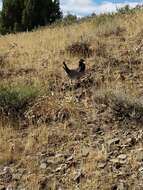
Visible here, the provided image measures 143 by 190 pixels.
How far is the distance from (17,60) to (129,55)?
2954 millimetres

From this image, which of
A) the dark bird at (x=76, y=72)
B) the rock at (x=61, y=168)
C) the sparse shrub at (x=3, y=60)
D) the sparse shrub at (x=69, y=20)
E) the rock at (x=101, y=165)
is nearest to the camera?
the rock at (x=101, y=165)

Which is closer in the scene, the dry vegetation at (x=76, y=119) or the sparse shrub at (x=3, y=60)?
the dry vegetation at (x=76, y=119)

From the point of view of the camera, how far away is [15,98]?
8227mm

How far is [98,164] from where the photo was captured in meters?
6.07

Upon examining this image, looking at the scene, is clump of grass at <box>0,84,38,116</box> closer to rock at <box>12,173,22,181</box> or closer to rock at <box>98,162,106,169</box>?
rock at <box>12,173,22,181</box>

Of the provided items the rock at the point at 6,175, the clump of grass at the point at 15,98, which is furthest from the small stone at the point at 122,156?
the clump of grass at the point at 15,98

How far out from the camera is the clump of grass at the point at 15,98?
8023mm

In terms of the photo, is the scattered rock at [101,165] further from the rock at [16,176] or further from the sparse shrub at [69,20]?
the sparse shrub at [69,20]

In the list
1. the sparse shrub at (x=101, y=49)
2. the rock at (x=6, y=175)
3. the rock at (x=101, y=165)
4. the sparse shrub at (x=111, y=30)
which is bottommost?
the rock at (x=6, y=175)

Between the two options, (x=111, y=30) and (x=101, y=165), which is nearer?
(x=101, y=165)

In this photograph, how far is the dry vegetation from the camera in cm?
598

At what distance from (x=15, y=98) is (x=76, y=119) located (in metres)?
1.36

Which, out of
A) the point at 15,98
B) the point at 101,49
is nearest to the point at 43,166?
the point at 15,98

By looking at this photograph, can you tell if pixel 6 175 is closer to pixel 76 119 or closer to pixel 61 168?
pixel 61 168
